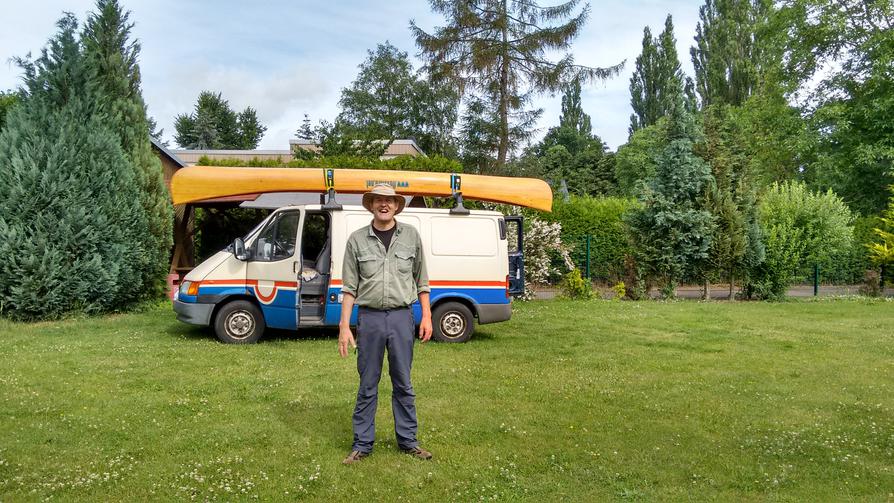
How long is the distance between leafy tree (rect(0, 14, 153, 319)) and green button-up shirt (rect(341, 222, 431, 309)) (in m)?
9.00

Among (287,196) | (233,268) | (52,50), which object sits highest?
(52,50)

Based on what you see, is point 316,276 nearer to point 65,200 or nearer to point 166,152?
point 65,200

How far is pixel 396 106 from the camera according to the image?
4338 centimetres

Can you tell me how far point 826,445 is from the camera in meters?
5.37

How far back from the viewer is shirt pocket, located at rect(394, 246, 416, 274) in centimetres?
511

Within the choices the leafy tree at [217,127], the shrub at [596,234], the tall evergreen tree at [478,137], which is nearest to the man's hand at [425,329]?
the shrub at [596,234]

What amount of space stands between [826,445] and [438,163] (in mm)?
13474

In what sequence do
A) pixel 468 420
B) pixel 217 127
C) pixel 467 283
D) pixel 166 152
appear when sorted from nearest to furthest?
pixel 468 420, pixel 467 283, pixel 166 152, pixel 217 127

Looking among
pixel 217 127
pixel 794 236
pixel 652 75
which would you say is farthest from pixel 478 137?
pixel 217 127

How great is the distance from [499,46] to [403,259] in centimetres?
2120

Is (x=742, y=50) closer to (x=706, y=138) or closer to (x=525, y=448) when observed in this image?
(x=706, y=138)

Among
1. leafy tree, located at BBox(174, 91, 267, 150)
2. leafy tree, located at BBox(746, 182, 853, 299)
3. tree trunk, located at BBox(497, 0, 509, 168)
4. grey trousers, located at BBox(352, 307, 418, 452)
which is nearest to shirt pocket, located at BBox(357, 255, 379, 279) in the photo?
grey trousers, located at BBox(352, 307, 418, 452)

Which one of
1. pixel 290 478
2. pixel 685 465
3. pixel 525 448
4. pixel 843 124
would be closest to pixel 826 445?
pixel 685 465

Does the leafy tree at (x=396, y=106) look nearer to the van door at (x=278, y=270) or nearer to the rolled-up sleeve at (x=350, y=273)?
the van door at (x=278, y=270)
